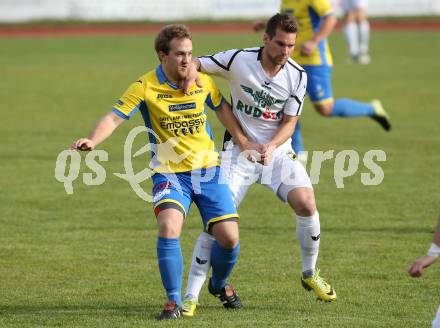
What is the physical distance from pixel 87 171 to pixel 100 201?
5.70 feet

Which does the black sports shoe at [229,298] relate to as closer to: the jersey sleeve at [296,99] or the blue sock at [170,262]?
the blue sock at [170,262]

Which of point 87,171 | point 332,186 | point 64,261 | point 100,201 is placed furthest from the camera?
point 87,171

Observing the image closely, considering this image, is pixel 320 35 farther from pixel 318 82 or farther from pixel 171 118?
pixel 171 118

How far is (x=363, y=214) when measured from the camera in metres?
9.84

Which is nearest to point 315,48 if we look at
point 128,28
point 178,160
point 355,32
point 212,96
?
point 212,96

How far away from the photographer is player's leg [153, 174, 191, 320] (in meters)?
6.27

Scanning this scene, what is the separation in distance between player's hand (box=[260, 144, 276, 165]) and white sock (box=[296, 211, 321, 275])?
452 millimetres

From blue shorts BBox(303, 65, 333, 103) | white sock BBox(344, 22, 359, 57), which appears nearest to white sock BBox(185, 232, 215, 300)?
blue shorts BBox(303, 65, 333, 103)

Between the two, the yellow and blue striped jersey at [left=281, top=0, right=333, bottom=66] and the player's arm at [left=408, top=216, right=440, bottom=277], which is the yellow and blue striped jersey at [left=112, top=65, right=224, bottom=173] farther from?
the yellow and blue striped jersey at [left=281, top=0, right=333, bottom=66]

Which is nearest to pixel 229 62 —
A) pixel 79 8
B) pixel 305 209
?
pixel 305 209

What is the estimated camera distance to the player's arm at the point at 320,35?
1162 cm

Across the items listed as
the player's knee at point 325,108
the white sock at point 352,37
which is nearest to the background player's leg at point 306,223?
the player's knee at point 325,108

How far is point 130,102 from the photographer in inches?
254

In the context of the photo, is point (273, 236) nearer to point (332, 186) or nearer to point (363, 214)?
point (363, 214)
